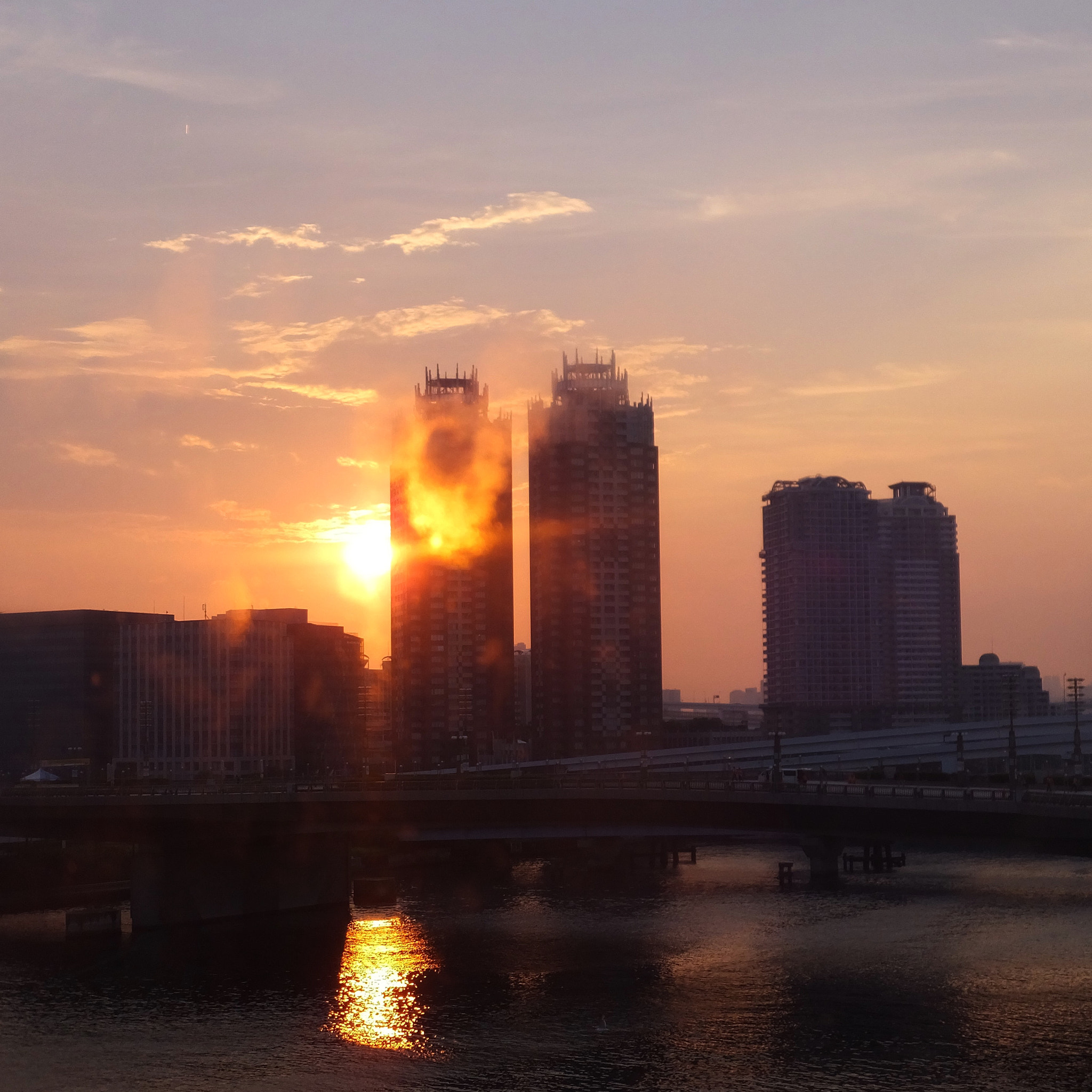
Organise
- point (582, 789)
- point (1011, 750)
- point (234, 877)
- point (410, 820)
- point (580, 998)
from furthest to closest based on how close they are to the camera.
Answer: point (1011, 750) → point (234, 877) → point (410, 820) → point (582, 789) → point (580, 998)

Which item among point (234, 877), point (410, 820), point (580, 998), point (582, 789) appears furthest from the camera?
point (234, 877)

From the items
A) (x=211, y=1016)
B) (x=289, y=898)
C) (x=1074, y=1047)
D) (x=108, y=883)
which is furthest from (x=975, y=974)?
(x=108, y=883)

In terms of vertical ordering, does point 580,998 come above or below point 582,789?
below

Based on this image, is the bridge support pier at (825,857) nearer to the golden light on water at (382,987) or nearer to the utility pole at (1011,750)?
the utility pole at (1011,750)

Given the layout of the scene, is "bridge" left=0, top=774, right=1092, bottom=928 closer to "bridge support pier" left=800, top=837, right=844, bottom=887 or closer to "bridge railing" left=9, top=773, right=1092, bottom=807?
"bridge railing" left=9, top=773, right=1092, bottom=807

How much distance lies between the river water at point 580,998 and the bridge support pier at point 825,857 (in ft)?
46.8

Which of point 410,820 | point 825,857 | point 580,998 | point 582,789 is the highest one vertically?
point 582,789

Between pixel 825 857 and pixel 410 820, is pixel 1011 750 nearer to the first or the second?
pixel 825 857

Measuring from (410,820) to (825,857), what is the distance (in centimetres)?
4077

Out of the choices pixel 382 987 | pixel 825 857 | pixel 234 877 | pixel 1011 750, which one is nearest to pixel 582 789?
pixel 382 987

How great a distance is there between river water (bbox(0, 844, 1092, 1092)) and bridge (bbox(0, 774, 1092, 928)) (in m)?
4.75

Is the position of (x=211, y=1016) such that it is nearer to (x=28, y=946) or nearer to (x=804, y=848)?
(x=28, y=946)

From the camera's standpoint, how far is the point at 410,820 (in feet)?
300

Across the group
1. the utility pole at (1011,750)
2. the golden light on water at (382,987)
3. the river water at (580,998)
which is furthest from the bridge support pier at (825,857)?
the golden light on water at (382,987)
